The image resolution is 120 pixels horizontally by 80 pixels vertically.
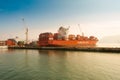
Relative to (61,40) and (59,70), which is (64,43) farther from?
(59,70)

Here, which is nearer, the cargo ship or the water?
the water

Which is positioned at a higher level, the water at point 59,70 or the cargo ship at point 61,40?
the cargo ship at point 61,40

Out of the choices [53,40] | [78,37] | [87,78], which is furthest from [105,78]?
[78,37]

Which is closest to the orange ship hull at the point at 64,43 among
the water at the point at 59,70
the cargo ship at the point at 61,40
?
the cargo ship at the point at 61,40

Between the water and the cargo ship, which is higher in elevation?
the cargo ship

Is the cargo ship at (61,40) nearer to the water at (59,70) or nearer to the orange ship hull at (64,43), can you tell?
the orange ship hull at (64,43)

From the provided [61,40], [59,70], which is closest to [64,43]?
[61,40]

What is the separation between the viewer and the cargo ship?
9244cm

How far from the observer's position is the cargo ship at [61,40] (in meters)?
92.4

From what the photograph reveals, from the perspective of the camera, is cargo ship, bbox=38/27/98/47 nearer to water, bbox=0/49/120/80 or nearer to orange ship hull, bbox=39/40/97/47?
orange ship hull, bbox=39/40/97/47

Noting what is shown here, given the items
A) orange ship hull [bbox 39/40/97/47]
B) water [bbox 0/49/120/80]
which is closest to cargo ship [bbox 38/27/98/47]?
orange ship hull [bbox 39/40/97/47]

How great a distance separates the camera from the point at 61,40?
9581 centimetres

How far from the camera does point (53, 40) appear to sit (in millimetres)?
92188

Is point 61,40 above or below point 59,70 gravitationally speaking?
above
